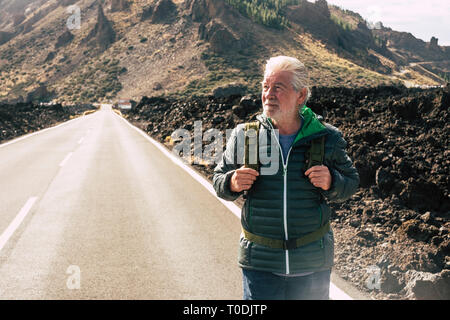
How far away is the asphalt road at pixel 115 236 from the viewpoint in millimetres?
4672

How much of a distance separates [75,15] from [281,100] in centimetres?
18225

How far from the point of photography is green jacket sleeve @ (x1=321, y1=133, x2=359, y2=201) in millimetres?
2527

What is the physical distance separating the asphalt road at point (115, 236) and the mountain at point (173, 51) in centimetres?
7249

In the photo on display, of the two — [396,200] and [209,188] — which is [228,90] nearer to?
[209,188]

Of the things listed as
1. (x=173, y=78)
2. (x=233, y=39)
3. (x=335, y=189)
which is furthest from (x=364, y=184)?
(x=233, y=39)

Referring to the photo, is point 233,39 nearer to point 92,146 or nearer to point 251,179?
point 92,146

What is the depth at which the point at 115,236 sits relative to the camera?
21.2ft

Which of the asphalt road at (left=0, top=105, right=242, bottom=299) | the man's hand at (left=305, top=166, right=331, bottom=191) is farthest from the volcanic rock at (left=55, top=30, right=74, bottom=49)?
the man's hand at (left=305, top=166, right=331, bottom=191)

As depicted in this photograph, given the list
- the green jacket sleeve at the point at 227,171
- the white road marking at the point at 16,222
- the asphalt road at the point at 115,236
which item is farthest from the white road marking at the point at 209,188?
the white road marking at the point at 16,222

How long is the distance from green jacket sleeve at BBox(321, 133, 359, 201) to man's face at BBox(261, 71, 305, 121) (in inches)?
13.6

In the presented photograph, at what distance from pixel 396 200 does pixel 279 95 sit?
208 inches

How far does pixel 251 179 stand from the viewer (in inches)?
97.7

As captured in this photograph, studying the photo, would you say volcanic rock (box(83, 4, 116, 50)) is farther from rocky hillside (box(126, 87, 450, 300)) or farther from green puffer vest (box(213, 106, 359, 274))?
green puffer vest (box(213, 106, 359, 274))

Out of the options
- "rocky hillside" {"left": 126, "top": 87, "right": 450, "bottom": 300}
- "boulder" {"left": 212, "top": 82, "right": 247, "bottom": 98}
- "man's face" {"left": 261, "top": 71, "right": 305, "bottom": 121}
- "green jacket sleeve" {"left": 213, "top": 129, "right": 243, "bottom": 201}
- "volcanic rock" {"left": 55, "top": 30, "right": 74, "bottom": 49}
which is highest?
"volcanic rock" {"left": 55, "top": 30, "right": 74, "bottom": 49}
